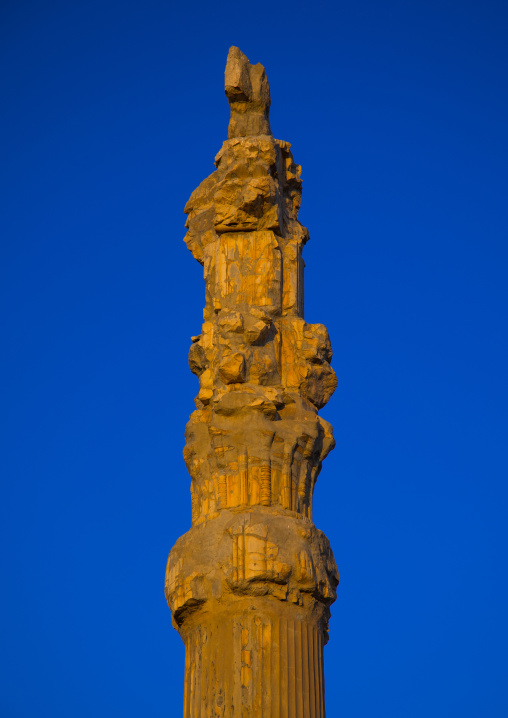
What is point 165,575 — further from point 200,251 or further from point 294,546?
point 200,251

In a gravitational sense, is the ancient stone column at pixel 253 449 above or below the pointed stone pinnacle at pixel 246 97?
below

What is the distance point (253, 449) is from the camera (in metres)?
13.4

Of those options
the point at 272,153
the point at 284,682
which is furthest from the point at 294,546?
the point at 272,153

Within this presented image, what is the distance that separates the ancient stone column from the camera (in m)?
12.4

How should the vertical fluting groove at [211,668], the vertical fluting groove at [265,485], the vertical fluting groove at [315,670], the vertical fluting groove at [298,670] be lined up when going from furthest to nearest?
the vertical fluting groove at [265,485] → the vertical fluting groove at [315,670] → the vertical fluting groove at [211,668] → the vertical fluting groove at [298,670]

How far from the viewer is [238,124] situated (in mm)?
15625

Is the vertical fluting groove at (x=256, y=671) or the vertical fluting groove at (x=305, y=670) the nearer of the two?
the vertical fluting groove at (x=256, y=671)

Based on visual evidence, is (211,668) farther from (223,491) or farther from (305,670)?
(223,491)

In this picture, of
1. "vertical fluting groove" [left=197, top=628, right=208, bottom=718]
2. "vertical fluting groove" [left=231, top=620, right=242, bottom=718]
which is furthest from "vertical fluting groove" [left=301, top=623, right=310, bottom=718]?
"vertical fluting groove" [left=197, top=628, right=208, bottom=718]

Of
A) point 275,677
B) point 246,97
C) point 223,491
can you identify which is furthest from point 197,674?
point 246,97

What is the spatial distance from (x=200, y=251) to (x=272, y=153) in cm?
153

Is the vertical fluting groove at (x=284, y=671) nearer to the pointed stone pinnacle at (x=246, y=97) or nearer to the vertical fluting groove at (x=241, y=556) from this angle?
the vertical fluting groove at (x=241, y=556)

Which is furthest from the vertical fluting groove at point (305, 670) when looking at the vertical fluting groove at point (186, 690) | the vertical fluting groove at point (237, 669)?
the vertical fluting groove at point (186, 690)

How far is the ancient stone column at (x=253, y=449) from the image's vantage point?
40.8ft
